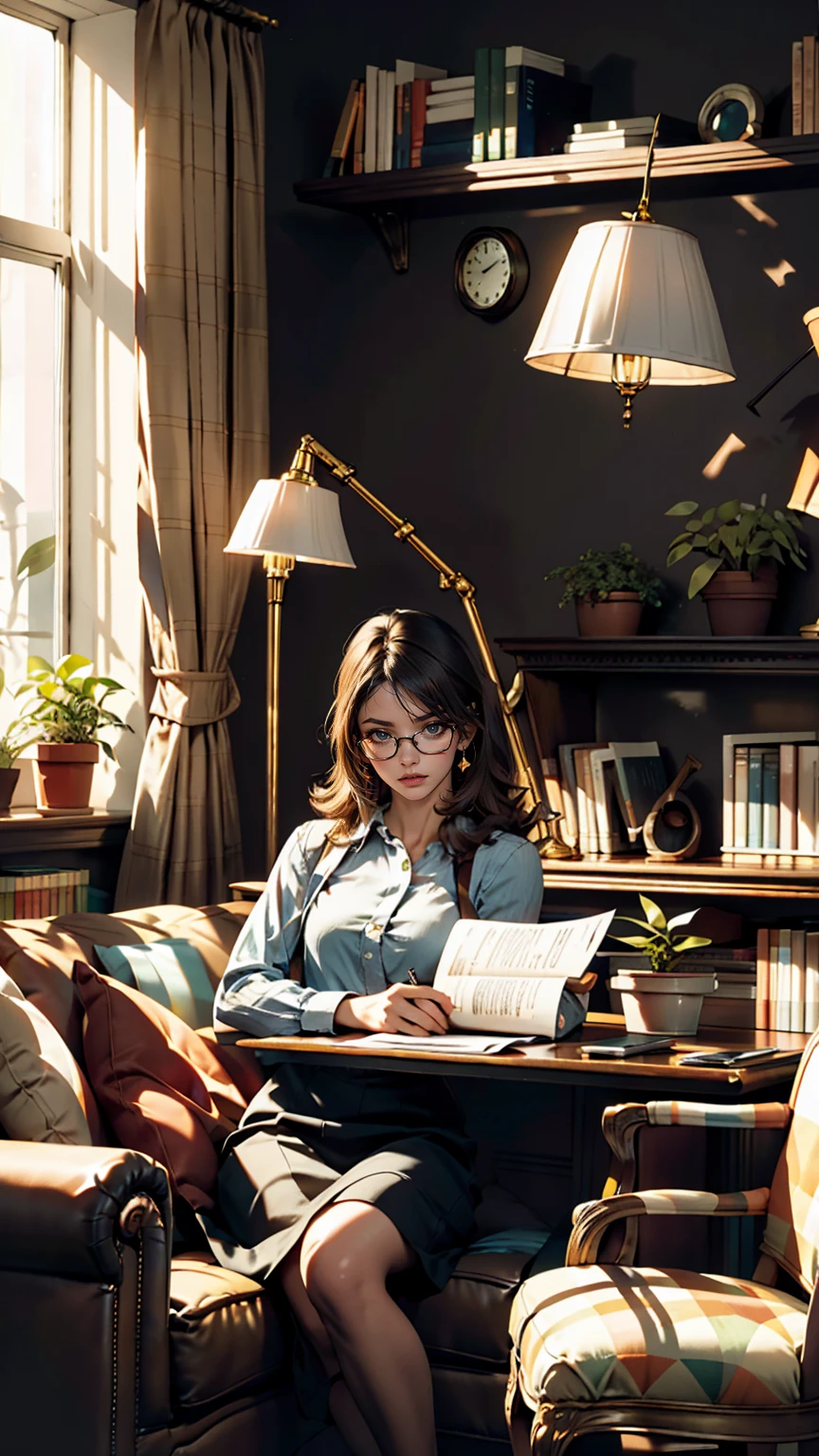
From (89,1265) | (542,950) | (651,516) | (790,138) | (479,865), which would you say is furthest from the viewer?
(651,516)

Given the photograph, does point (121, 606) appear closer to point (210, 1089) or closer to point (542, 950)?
point (210, 1089)

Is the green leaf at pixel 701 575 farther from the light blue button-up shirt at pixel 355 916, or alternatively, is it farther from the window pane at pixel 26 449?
the window pane at pixel 26 449

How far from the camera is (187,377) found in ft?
13.0

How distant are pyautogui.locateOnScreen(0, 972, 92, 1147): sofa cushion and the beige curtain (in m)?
1.35

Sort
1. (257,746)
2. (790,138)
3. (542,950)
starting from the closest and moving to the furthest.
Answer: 1. (542,950)
2. (790,138)
3. (257,746)

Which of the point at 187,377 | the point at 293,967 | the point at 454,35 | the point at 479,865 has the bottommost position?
the point at 293,967

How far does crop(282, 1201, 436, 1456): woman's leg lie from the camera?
7.11 feet

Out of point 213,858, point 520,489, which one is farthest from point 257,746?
point 520,489

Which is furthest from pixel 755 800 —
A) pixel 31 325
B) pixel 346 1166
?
pixel 31 325

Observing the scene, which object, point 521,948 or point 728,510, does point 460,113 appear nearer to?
point 728,510

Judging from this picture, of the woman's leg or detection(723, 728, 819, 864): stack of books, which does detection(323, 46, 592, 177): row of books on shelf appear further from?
the woman's leg

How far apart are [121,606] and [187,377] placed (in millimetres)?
588

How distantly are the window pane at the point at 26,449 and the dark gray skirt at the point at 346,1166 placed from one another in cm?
172

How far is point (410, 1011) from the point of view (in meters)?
2.38
